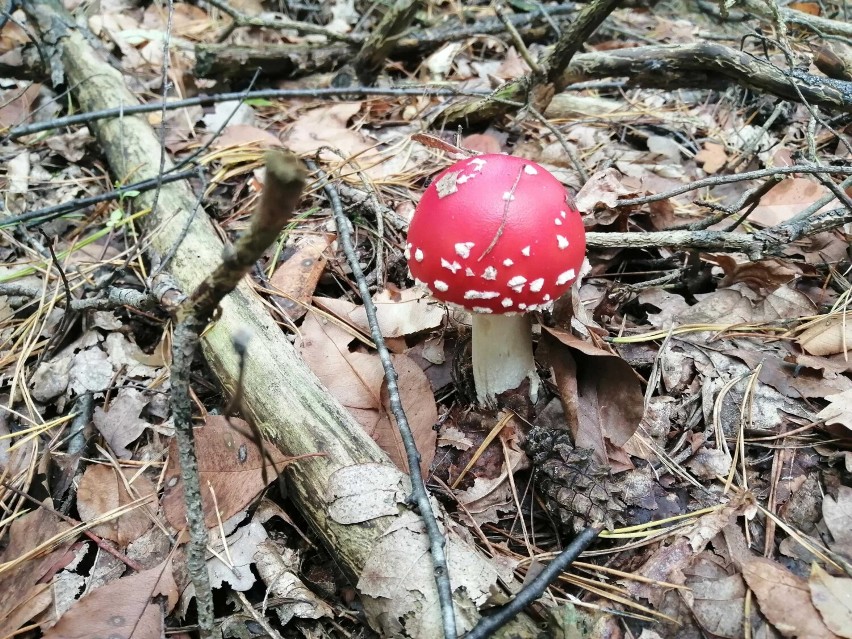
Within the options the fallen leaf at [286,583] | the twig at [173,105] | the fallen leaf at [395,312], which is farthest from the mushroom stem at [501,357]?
the twig at [173,105]

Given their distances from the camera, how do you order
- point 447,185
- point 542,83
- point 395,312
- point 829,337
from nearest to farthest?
point 447,185 < point 829,337 < point 395,312 < point 542,83

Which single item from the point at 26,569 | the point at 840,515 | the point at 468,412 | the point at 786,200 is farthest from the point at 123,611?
the point at 786,200

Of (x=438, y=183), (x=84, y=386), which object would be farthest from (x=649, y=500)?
(x=84, y=386)

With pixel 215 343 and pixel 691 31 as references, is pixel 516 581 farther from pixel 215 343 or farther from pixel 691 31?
pixel 691 31

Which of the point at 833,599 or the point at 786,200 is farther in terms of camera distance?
the point at 786,200

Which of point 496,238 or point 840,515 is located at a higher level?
point 496,238

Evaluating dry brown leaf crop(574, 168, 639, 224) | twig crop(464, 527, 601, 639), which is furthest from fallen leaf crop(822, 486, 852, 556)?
dry brown leaf crop(574, 168, 639, 224)

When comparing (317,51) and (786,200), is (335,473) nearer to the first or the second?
(786,200)
